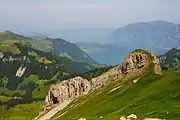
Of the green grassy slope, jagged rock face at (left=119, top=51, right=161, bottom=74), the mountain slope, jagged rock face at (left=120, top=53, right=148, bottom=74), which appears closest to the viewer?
the mountain slope

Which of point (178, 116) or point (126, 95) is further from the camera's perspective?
point (126, 95)

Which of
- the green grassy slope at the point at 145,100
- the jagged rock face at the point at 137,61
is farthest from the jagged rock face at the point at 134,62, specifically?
the green grassy slope at the point at 145,100

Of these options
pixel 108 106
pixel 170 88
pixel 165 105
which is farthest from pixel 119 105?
pixel 165 105

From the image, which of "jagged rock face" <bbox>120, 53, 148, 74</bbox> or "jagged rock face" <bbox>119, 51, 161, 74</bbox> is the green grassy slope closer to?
"jagged rock face" <bbox>119, 51, 161, 74</bbox>

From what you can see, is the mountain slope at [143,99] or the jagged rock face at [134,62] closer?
the mountain slope at [143,99]

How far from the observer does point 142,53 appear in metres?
194

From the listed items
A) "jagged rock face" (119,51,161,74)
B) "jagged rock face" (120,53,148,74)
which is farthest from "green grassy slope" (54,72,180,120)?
"jagged rock face" (120,53,148,74)

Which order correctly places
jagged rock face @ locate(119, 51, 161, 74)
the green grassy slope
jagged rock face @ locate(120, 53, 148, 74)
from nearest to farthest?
the green grassy slope → jagged rock face @ locate(119, 51, 161, 74) → jagged rock face @ locate(120, 53, 148, 74)

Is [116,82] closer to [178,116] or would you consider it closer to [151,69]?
[151,69]

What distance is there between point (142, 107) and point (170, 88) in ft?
72.0

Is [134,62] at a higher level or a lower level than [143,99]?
higher

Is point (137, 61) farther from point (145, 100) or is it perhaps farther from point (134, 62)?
point (145, 100)

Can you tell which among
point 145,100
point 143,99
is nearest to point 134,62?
point 143,99

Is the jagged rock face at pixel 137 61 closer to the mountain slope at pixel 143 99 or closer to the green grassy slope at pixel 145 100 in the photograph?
the mountain slope at pixel 143 99
